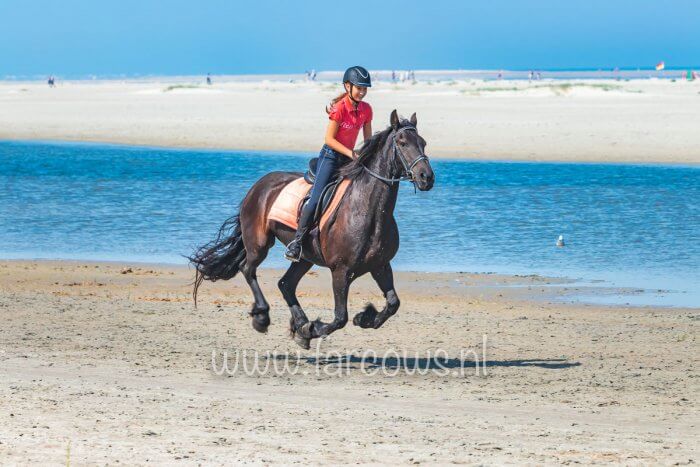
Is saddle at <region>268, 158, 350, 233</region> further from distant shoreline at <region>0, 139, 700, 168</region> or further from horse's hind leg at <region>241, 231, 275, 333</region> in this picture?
distant shoreline at <region>0, 139, 700, 168</region>

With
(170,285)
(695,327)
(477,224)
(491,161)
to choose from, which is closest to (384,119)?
(491,161)

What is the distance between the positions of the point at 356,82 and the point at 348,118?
1.30 ft

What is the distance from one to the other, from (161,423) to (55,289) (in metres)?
7.30

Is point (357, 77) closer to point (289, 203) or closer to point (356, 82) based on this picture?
point (356, 82)

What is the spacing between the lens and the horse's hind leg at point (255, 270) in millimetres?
11039

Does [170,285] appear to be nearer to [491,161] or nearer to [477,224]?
[477,224]

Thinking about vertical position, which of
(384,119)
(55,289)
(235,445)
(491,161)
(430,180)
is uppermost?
(384,119)

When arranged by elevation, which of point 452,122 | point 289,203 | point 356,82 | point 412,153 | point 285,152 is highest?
point 452,122

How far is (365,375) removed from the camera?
995 cm

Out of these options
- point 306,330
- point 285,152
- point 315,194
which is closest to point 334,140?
point 315,194

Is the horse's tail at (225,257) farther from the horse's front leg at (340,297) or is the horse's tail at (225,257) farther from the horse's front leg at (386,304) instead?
the horse's front leg at (386,304)

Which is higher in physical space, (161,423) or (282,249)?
(282,249)

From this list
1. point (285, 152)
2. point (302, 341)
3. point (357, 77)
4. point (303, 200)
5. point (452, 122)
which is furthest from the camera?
point (452, 122)

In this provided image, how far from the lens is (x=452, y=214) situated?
2241cm
